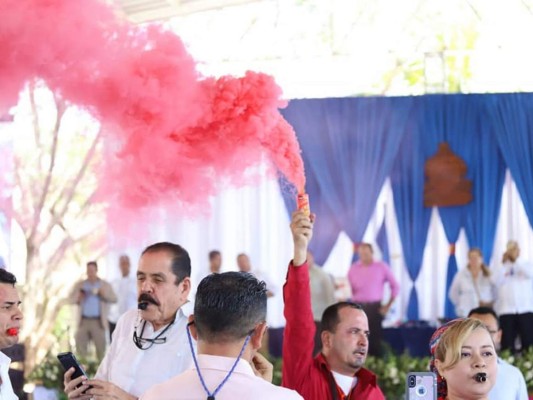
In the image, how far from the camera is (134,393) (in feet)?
16.4

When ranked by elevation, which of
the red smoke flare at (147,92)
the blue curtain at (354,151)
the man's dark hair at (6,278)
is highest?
the blue curtain at (354,151)

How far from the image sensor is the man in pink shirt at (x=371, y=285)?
14.0 metres

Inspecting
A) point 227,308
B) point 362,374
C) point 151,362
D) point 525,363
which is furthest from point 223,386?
point 525,363

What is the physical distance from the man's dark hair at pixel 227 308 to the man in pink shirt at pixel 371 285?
10.7 m

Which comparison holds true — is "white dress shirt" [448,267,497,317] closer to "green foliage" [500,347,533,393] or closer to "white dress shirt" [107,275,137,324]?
"green foliage" [500,347,533,393]

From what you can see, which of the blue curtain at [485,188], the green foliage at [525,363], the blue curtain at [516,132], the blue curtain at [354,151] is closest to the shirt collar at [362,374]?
the green foliage at [525,363]

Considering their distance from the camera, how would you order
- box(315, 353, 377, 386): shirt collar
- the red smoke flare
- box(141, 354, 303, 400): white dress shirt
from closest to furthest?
box(141, 354, 303, 400): white dress shirt < box(315, 353, 377, 386): shirt collar < the red smoke flare

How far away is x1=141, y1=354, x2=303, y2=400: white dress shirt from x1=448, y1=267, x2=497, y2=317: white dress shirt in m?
10.9

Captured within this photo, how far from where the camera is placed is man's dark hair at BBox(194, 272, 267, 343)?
329 centimetres

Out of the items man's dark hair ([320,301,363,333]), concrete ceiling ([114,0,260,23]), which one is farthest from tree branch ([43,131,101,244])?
man's dark hair ([320,301,363,333])

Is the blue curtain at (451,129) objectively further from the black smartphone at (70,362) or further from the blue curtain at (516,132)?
the black smartphone at (70,362)

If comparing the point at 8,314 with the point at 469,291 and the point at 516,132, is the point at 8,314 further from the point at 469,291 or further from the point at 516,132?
the point at 516,132

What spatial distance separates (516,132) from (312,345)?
418 inches

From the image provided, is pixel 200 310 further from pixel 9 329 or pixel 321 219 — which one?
pixel 321 219
